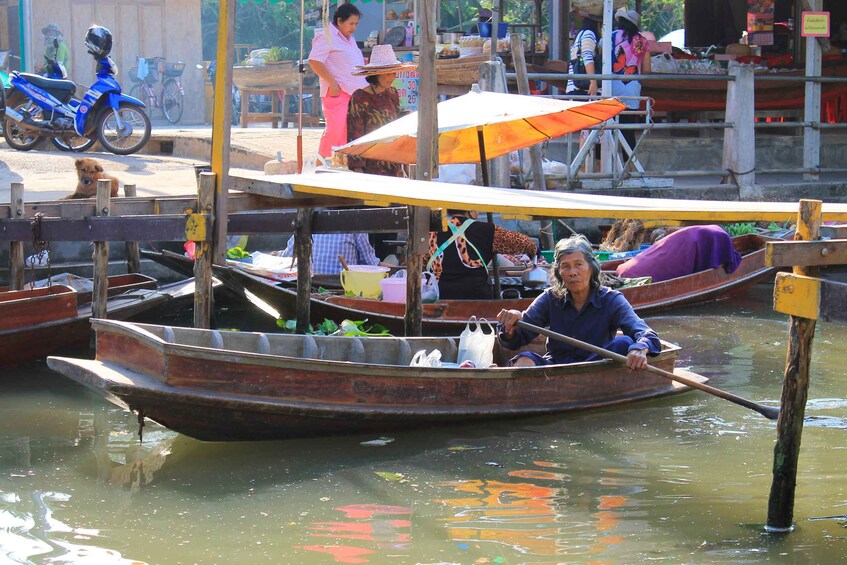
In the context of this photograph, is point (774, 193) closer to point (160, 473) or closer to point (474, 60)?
point (474, 60)

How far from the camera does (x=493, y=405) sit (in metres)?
6.34

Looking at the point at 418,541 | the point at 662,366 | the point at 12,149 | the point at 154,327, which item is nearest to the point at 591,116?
the point at 662,366

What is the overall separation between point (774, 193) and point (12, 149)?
9.66m

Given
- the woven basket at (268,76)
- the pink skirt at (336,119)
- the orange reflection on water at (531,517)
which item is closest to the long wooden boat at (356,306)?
the pink skirt at (336,119)

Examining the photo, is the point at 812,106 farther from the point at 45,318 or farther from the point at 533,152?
the point at 45,318

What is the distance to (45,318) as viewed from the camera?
769 cm

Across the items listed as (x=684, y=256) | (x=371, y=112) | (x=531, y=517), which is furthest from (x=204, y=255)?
(x=684, y=256)

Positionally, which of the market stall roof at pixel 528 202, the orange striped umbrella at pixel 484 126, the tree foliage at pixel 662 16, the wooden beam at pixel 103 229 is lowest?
the wooden beam at pixel 103 229

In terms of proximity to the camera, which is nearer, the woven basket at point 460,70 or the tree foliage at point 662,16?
the woven basket at point 460,70

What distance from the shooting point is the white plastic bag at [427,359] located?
6.52 meters

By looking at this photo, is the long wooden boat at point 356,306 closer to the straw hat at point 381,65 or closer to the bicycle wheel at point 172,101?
the straw hat at point 381,65

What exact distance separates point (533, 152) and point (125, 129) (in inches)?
209

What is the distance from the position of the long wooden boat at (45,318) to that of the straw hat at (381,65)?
108 inches

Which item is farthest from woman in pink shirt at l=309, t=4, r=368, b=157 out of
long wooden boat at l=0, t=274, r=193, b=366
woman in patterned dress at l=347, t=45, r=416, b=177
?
long wooden boat at l=0, t=274, r=193, b=366
